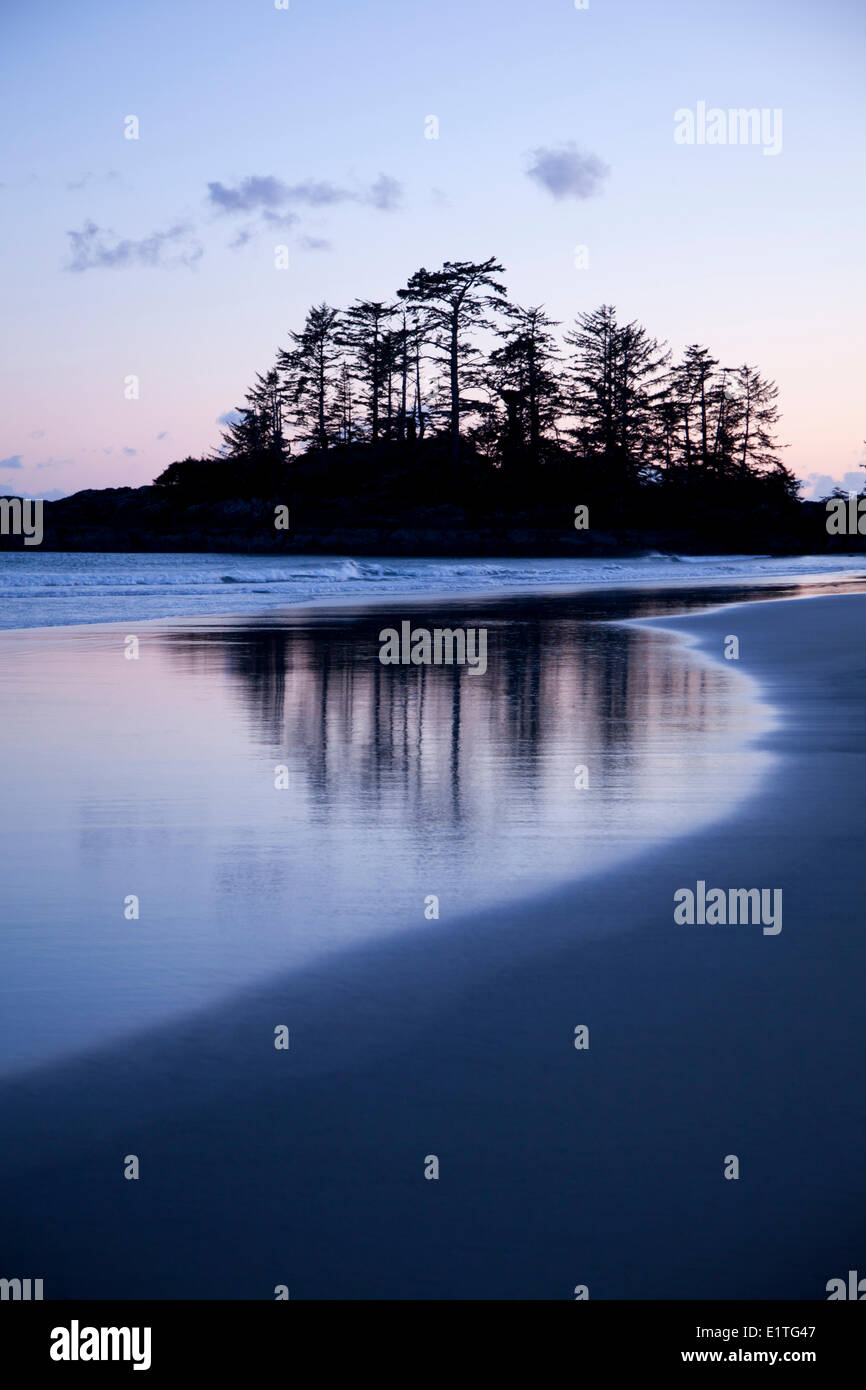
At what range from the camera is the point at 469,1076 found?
10.3 feet

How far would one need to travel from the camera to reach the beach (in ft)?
8.24

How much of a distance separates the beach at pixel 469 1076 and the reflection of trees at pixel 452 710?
48 cm

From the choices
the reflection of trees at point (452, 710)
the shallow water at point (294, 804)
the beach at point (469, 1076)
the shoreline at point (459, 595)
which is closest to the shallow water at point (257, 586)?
the shoreline at point (459, 595)

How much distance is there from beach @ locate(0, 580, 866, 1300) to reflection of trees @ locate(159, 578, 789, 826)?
0.48 meters

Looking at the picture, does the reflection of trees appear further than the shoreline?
No

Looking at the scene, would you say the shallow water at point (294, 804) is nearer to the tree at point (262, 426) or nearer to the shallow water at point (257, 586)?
the shallow water at point (257, 586)

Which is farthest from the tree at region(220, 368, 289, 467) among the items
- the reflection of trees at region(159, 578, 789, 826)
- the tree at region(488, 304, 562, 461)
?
the reflection of trees at region(159, 578, 789, 826)

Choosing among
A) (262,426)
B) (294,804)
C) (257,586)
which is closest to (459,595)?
(257,586)

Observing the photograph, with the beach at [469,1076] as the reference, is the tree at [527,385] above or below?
above

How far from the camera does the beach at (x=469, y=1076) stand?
2.51 meters

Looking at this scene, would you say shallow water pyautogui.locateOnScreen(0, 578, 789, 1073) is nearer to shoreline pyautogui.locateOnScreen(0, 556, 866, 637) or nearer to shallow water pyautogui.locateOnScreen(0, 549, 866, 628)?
shoreline pyautogui.locateOnScreen(0, 556, 866, 637)

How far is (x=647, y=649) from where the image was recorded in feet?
48.7
